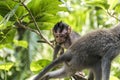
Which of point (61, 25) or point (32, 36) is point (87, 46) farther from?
point (32, 36)

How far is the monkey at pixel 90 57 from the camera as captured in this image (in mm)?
2059

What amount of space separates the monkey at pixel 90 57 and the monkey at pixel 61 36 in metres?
0.47

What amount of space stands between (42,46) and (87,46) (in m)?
2.40

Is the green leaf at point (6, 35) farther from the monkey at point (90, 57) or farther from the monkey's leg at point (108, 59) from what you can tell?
the monkey's leg at point (108, 59)

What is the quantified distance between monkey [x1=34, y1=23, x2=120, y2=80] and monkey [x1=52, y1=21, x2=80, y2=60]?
0.47 m

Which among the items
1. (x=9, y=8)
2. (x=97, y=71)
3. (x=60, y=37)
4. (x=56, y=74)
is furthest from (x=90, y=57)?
(x=60, y=37)

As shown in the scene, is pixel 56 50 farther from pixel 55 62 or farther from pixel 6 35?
pixel 55 62

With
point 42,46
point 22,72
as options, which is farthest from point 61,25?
point 42,46

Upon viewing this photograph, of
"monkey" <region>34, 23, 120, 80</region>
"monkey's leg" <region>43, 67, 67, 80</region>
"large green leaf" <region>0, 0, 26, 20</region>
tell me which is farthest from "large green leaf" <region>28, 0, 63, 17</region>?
"monkey's leg" <region>43, 67, 67, 80</region>

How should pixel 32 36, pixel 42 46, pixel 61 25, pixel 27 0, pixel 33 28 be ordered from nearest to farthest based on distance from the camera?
pixel 27 0 < pixel 33 28 < pixel 61 25 < pixel 32 36 < pixel 42 46

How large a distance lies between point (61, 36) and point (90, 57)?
681mm

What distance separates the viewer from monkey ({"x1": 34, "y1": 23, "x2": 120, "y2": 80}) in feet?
6.75

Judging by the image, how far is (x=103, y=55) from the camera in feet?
7.02

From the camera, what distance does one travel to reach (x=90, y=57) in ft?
A: 6.91
